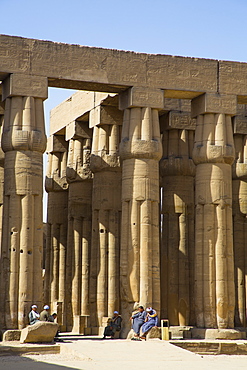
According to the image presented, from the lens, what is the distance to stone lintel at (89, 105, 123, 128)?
32.4 meters

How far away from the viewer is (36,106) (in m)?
26.4

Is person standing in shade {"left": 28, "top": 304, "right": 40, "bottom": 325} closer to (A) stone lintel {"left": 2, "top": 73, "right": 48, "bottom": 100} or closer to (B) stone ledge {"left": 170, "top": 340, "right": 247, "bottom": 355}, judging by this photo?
(B) stone ledge {"left": 170, "top": 340, "right": 247, "bottom": 355}

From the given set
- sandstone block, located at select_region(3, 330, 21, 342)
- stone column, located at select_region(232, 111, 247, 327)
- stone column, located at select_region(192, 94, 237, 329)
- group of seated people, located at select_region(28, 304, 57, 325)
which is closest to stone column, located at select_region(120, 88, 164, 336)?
stone column, located at select_region(192, 94, 237, 329)

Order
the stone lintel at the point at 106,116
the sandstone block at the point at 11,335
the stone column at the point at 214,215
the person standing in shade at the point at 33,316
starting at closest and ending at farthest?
the sandstone block at the point at 11,335 < the person standing in shade at the point at 33,316 < the stone column at the point at 214,215 < the stone lintel at the point at 106,116

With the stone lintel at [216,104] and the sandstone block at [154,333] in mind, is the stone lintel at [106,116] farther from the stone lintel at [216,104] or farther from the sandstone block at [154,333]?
Result: the sandstone block at [154,333]

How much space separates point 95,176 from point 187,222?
4.38m

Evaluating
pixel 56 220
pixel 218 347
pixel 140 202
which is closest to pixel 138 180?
pixel 140 202

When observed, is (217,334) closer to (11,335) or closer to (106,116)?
(11,335)

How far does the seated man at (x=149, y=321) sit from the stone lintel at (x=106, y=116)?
32.0ft

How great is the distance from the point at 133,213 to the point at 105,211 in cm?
556

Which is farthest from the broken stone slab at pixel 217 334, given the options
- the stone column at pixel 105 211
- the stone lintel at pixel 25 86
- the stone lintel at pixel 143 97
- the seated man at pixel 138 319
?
the stone lintel at pixel 25 86

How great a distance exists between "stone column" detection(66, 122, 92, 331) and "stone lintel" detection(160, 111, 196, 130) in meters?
4.14

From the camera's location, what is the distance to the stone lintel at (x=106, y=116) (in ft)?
106

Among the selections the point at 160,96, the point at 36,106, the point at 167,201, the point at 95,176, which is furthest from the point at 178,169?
the point at 36,106
